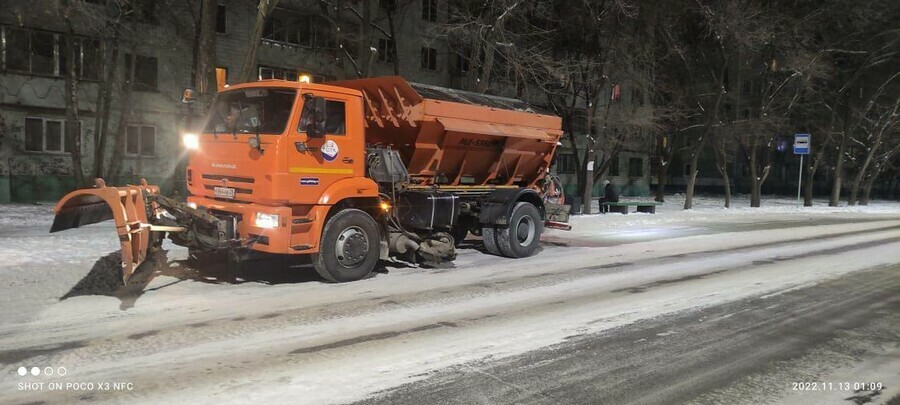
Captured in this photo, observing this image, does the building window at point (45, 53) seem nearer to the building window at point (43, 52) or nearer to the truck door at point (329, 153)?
the building window at point (43, 52)

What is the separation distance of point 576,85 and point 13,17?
71.1ft

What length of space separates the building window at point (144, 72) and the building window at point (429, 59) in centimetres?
1427

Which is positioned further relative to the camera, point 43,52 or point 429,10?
point 429,10

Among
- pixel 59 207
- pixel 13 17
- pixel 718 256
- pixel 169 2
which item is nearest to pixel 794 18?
pixel 718 256

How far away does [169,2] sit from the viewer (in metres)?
24.8

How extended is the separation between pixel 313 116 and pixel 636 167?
43536 mm

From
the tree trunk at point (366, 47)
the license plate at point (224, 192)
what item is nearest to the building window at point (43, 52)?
the tree trunk at point (366, 47)

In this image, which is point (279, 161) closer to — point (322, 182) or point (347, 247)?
point (322, 182)

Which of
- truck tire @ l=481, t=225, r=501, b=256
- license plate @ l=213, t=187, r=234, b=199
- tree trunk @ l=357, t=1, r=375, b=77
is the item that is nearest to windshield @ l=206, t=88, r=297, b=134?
license plate @ l=213, t=187, r=234, b=199

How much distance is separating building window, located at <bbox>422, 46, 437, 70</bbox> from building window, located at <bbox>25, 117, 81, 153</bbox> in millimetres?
18138

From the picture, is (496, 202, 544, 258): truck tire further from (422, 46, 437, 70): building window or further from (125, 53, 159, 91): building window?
(422, 46, 437, 70): building window

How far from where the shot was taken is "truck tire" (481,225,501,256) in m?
11.6

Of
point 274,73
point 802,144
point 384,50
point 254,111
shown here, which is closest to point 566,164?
point 802,144

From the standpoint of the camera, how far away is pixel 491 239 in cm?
1163
